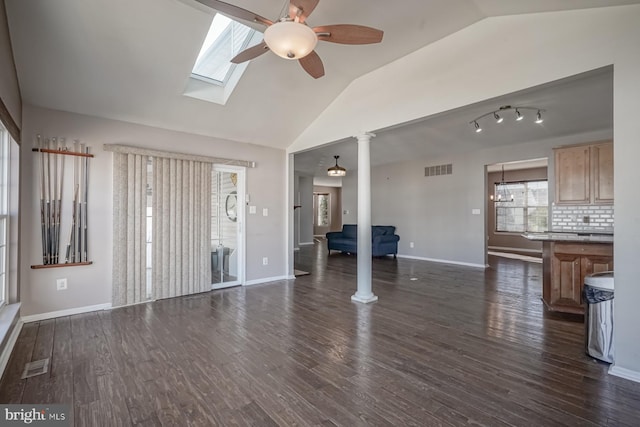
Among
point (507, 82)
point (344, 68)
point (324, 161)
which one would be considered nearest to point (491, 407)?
point (507, 82)

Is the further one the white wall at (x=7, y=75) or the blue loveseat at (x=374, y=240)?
the blue loveseat at (x=374, y=240)

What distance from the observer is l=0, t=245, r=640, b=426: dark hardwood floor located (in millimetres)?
1904

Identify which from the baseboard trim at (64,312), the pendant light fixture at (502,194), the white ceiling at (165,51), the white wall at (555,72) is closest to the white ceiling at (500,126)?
the white wall at (555,72)

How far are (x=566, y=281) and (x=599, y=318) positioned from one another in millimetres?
1294

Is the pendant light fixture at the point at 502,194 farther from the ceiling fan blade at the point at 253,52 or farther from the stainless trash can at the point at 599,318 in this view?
the ceiling fan blade at the point at 253,52

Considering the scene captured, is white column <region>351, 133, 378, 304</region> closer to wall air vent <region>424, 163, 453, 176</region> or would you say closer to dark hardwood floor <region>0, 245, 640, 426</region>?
dark hardwood floor <region>0, 245, 640, 426</region>

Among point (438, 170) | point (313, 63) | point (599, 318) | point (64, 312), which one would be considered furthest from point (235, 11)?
point (438, 170)

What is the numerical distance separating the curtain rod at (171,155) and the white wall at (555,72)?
2575mm

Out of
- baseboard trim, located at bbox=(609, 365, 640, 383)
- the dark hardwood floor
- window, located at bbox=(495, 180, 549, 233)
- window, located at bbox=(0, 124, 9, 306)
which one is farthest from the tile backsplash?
window, located at bbox=(0, 124, 9, 306)

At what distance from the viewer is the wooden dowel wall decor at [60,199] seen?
348 centimetres

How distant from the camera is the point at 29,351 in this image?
2727 millimetres

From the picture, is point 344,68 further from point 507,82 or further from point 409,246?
point 409,246

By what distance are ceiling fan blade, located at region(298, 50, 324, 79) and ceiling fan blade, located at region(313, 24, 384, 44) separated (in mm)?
257

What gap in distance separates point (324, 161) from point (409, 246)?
11.6 ft
